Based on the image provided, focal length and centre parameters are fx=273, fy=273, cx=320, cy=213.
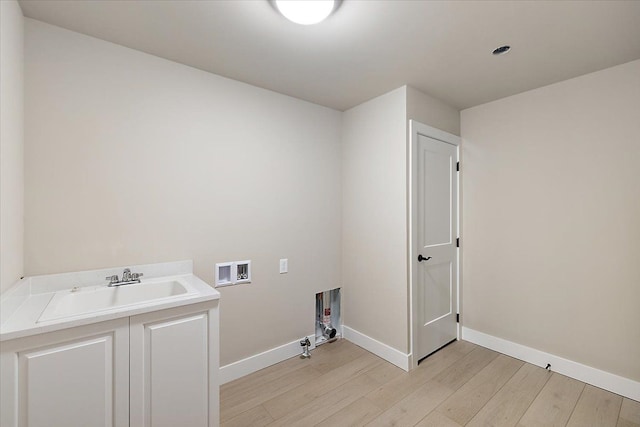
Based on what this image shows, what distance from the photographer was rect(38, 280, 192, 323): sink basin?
144 cm

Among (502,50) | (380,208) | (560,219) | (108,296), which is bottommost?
(108,296)

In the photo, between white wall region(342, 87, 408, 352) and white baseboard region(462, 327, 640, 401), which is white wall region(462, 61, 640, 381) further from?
white wall region(342, 87, 408, 352)

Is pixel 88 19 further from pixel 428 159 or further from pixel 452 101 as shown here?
pixel 452 101

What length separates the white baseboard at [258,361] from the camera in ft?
7.08

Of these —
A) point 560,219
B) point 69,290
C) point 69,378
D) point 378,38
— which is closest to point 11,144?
point 69,290

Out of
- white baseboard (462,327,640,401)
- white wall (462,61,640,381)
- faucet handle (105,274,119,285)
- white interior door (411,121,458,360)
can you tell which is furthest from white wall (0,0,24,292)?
white baseboard (462,327,640,401)

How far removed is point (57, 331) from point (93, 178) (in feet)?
3.23

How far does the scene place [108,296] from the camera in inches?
63.5

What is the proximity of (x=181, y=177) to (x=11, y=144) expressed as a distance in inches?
32.8

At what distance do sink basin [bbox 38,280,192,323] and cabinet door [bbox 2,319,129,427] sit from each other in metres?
0.22

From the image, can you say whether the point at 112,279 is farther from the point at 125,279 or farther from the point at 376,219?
the point at 376,219

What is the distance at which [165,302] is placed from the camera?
1.33m

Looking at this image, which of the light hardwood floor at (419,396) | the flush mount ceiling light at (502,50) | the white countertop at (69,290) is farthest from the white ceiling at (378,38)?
the light hardwood floor at (419,396)

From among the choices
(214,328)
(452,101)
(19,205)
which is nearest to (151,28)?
(19,205)
